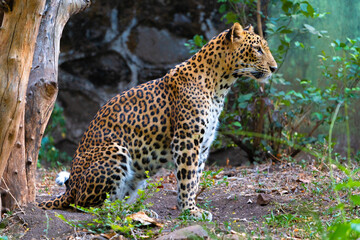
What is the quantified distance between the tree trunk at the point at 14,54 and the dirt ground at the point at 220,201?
902 mm

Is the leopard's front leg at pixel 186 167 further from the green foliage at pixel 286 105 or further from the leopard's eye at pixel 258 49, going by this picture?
the green foliage at pixel 286 105

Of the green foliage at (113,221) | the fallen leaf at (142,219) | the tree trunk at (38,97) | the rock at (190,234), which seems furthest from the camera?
the tree trunk at (38,97)

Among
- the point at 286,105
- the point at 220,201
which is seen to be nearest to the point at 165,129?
Result: the point at 220,201

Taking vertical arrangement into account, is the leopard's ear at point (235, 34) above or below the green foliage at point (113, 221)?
above

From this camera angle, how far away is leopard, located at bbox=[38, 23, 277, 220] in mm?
5266

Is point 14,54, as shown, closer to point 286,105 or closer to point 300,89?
point 286,105

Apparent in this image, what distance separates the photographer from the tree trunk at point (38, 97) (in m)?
4.73

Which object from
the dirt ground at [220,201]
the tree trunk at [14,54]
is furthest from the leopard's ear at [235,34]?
the tree trunk at [14,54]

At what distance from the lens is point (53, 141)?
11.0 m

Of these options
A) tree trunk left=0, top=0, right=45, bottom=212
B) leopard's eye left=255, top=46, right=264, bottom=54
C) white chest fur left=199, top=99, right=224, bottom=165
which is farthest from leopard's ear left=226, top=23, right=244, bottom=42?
tree trunk left=0, top=0, right=45, bottom=212

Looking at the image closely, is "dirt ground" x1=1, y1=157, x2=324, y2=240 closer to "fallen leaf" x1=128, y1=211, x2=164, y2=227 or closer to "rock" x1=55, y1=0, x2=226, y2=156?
"fallen leaf" x1=128, y1=211, x2=164, y2=227

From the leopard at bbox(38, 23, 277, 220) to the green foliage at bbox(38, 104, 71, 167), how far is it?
4.70m

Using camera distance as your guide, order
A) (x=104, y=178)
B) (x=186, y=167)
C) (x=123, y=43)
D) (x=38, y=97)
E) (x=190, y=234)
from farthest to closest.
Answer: (x=123, y=43) < (x=186, y=167) < (x=104, y=178) < (x=38, y=97) < (x=190, y=234)

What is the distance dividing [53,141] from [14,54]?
7376mm
